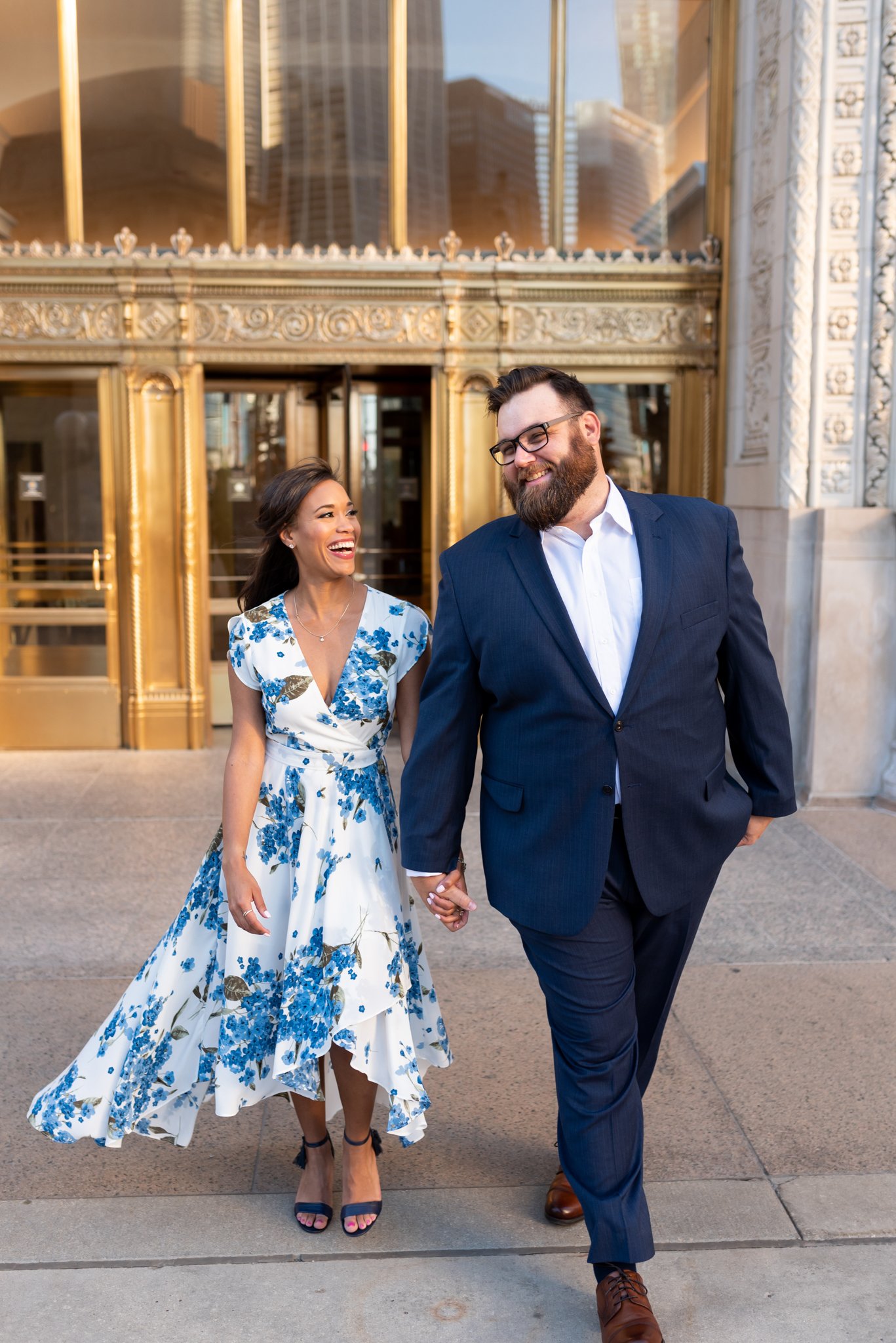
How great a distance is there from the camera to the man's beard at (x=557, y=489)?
9.40ft

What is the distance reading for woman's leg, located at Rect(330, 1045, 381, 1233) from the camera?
10.7 feet

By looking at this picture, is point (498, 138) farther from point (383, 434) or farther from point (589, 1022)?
point (589, 1022)

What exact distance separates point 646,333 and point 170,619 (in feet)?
11.8

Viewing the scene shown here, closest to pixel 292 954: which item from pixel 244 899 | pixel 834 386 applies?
pixel 244 899

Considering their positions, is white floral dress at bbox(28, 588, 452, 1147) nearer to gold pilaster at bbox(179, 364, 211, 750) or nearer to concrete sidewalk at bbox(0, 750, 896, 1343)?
concrete sidewalk at bbox(0, 750, 896, 1343)

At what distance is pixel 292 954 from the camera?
322cm

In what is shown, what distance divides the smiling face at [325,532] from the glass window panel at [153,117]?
586 centimetres

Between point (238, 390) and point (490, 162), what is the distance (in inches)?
86.3

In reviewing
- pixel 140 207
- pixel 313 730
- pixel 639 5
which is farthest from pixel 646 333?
pixel 313 730

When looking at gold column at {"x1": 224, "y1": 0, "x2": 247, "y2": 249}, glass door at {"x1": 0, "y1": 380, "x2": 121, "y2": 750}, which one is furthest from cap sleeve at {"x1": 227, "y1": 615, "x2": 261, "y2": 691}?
gold column at {"x1": 224, "y1": 0, "x2": 247, "y2": 249}

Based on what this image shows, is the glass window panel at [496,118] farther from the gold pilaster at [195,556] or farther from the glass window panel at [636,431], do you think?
the gold pilaster at [195,556]

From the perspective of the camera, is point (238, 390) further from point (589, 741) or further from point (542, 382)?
point (589, 741)

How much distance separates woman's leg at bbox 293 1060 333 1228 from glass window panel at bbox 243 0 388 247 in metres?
6.48

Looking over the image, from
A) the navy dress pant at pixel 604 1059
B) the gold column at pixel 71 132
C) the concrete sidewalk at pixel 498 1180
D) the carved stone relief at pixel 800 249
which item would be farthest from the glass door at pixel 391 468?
the navy dress pant at pixel 604 1059
